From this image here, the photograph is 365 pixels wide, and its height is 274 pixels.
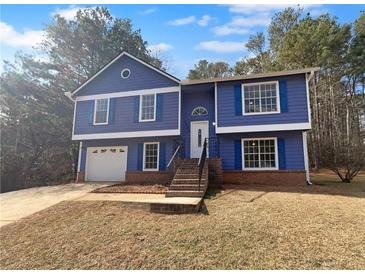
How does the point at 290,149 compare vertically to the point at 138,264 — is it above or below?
above

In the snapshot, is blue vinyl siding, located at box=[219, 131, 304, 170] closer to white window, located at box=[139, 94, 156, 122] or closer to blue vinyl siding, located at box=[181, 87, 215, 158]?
blue vinyl siding, located at box=[181, 87, 215, 158]

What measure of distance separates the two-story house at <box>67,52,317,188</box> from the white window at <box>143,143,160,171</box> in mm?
58

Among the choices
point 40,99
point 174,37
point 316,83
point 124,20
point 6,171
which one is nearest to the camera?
point 174,37

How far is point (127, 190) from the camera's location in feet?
31.9

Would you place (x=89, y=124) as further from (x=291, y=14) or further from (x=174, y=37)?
(x=291, y=14)

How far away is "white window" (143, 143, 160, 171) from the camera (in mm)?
12836

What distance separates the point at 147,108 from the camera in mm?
13094

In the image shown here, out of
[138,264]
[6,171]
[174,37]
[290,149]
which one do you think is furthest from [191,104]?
[6,171]

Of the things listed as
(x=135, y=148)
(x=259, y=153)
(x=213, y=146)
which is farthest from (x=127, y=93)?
(x=259, y=153)

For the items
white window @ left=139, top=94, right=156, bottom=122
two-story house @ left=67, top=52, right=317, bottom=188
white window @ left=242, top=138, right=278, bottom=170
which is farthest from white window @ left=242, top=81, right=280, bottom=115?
white window @ left=139, top=94, right=156, bottom=122

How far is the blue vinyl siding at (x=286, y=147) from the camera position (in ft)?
35.9

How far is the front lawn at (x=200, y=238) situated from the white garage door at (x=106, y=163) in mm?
6400

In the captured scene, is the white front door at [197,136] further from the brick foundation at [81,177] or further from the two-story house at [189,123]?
the brick foundation at [81,177]

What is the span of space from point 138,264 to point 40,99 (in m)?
21.8
